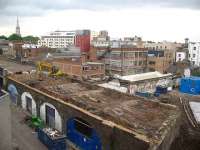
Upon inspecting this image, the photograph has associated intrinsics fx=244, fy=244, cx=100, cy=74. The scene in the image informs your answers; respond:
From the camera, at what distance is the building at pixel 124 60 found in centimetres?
5350

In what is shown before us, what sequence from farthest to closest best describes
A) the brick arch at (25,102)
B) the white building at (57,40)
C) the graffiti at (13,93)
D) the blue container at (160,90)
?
the white building at (57,40) → the blue container at (160,90) → the graffiti at (13,93) → the brick arch at (25,102)

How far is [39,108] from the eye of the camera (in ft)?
84.1

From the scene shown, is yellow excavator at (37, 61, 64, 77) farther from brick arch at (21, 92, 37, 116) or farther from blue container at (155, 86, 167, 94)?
blue container at (155, 86, 167, 94)

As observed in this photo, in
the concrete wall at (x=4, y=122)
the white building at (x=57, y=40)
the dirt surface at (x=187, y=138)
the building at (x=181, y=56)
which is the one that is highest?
the white building at (x=57, y=40)

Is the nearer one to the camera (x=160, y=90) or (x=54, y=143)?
(x=54, y=143)

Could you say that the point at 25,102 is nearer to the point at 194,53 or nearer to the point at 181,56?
the point at 194,53

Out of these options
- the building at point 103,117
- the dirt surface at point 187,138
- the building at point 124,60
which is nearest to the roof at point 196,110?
the dirt surface at point 187,138

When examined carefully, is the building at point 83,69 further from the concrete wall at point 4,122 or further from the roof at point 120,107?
the concrete wall at point 4,122

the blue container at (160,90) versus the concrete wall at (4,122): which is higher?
the concrete wall at (4,122)

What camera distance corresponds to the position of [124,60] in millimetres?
53781

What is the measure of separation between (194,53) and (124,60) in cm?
3350

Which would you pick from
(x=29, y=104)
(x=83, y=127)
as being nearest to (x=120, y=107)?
(x=83, y=127)

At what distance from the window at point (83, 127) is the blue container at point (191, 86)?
27.9 m

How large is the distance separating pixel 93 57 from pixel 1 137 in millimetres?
50726
